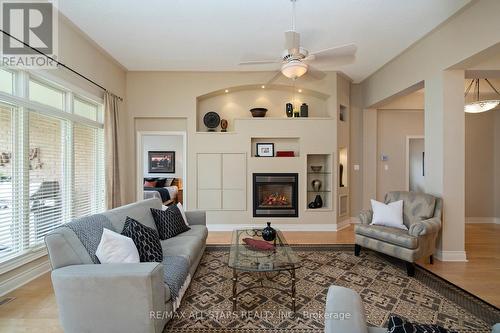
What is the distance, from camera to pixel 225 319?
2.20 metres

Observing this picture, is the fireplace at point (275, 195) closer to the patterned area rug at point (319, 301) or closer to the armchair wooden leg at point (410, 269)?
the patterned area rug at point (319, 301)

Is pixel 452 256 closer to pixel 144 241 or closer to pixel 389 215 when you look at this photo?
pixel 389 215

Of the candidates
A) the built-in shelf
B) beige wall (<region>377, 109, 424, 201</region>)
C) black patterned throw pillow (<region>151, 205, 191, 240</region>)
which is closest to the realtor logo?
black patterned throw pillow (<region>151, 205, 191, 240</region>)

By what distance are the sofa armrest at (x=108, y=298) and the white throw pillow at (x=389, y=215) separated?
3.23 meters

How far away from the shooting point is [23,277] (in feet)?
9.54

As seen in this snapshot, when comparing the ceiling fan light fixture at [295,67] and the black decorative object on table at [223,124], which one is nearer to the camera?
the ceiling fan light fixture at [295,67]

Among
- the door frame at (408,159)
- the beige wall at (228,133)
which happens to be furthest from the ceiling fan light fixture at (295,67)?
the door frame at (408,159)

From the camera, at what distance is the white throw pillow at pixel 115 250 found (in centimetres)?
198

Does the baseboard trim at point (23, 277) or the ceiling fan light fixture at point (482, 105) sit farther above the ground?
the ceiling fan light fixture at point (482, 105)

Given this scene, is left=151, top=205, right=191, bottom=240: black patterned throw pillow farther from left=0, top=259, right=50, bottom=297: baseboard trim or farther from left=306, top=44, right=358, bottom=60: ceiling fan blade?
left=306, top=44, right=358, bottom=60: ceiling fan blade

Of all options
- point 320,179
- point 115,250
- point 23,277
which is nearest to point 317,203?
point 320,179

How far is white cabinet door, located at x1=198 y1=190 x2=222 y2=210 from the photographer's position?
535 centimetres

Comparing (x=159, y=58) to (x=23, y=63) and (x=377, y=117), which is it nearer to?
(x=23, y=63)

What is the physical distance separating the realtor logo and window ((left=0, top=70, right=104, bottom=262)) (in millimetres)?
197
